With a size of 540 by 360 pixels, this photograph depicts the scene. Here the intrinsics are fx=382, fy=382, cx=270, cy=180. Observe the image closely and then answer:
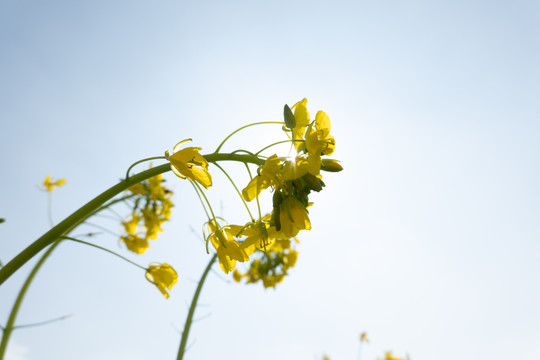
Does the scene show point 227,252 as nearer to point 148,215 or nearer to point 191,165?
point 191,165

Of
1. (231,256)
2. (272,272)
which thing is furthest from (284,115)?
(272,272)

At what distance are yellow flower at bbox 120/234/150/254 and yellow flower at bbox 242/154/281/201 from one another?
298cm

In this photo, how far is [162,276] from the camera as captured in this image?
2.29m

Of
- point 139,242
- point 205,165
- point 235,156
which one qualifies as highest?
point 139,242

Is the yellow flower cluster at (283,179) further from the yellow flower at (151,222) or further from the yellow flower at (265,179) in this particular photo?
the yellow flower at (151,222)

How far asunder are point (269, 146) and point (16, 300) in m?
3.14

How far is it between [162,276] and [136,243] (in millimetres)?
2154

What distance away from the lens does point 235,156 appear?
1818 millimetres

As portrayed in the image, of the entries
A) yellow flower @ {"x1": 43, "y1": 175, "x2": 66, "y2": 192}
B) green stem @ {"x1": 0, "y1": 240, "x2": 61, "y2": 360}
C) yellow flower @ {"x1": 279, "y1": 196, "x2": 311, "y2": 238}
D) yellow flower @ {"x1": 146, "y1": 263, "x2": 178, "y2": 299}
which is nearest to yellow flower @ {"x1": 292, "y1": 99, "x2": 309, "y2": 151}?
yellow flower @ {"x1": 279, "y1": 196, "x2": 311, "y2": 238}

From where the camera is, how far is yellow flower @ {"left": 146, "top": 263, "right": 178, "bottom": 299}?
2.25m

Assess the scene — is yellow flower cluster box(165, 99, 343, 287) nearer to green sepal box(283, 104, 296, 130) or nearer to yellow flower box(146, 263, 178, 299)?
green sepal box(283, 104, 296, 130)

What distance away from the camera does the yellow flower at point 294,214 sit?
5.37 feet

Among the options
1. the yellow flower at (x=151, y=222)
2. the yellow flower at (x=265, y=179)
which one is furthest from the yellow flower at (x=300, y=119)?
the yellow flower at (x=151, y=222)

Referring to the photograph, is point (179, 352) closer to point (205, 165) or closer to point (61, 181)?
point (205, 165)
